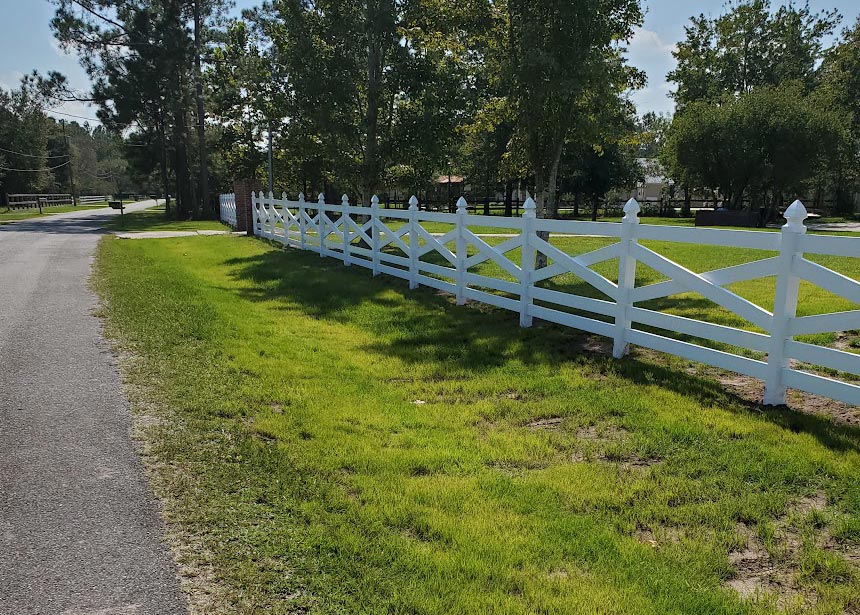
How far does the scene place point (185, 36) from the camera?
34.2 metres

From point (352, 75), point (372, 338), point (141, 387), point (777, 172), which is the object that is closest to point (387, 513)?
point (141, 387)

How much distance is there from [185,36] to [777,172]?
33.8m

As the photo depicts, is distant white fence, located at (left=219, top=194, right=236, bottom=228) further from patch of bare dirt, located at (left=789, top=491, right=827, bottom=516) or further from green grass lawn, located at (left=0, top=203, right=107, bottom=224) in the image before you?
patch of bare dirt, located at (left=789, top=491, right=827, bottom=516)

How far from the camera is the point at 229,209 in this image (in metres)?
30.7

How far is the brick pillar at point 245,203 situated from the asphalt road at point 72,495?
55.5 feet

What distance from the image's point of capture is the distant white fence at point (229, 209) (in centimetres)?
2870

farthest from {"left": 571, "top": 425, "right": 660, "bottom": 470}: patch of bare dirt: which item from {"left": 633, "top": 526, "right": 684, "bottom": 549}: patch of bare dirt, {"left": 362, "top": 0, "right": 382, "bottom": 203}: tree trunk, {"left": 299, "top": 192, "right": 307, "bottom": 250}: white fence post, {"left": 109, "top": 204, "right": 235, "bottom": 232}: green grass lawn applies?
{"left": 109, "top": 204, "right": 235, "bottom": 232}: green grass lawn

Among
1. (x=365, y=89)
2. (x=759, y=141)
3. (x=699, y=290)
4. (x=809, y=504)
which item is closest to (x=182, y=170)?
(x=365, y=89)

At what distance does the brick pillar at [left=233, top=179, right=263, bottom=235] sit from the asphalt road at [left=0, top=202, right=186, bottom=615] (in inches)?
665

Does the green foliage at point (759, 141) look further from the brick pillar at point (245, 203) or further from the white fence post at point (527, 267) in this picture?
the white fence post at point (527, 267)

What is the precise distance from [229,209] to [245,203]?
25.7 feet

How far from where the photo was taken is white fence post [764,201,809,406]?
15.1ft

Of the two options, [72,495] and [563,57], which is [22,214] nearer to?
[563,57]

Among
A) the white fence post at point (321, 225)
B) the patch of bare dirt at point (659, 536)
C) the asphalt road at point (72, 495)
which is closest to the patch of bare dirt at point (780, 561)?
the patch of bare dirt at point (659, 536)
